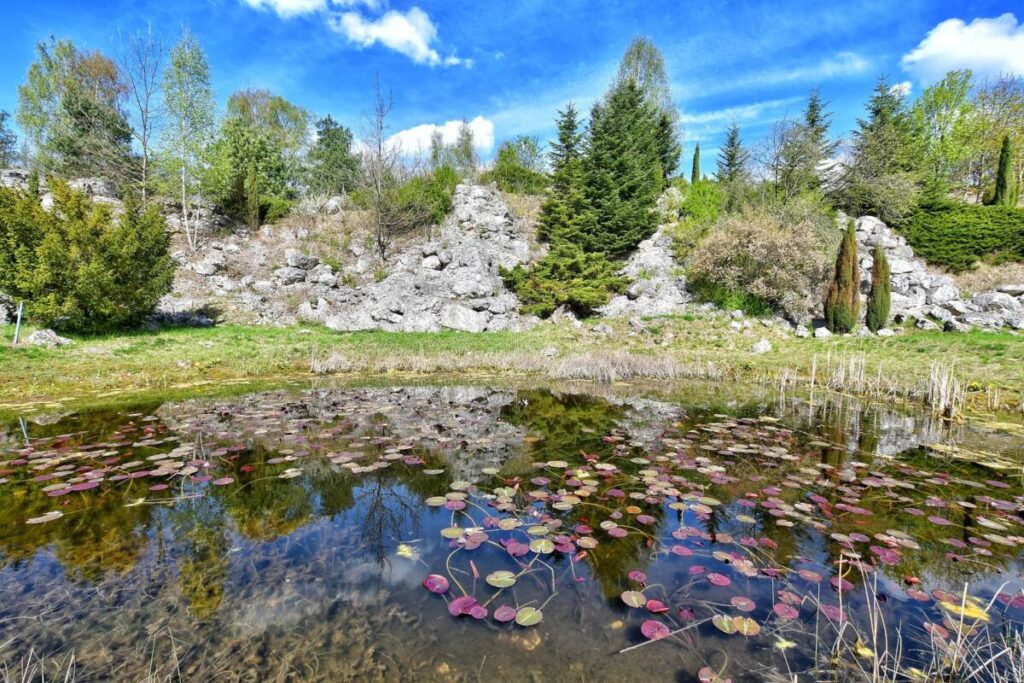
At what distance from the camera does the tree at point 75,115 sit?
2567 cm

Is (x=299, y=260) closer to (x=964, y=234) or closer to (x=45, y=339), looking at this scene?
(x=45, y=339)

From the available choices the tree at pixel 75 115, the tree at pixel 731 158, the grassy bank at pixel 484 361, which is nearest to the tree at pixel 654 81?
the tree at pixel 731 158

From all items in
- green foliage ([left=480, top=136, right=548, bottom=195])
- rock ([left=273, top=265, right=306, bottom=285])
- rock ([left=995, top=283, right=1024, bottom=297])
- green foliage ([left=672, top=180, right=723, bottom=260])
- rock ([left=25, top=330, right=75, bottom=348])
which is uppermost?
green foliage ([left=480, top=136, right=548, bottom=195])

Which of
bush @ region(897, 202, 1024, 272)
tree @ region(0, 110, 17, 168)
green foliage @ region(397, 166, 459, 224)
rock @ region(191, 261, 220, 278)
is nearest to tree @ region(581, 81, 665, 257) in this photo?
green foliage @ region(397, 166, 459, 224)

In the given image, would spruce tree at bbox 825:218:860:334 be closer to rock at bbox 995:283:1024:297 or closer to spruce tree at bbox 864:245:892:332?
spruce tree at bbox 864:245:892:332

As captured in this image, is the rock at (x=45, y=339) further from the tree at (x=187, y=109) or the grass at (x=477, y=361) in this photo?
the tree at (x=187, y=109)

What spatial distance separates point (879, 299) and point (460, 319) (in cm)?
1803

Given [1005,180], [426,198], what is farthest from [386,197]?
[1005,180]

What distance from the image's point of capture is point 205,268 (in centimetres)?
2314

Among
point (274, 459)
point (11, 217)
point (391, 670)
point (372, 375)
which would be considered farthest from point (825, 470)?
point (11, 217)

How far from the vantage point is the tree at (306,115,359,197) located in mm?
33047

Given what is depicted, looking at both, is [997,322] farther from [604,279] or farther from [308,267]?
[308,267]

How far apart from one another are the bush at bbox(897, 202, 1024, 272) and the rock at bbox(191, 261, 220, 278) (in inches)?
1468

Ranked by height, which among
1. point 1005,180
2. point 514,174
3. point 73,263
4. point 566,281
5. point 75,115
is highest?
point 75,115
